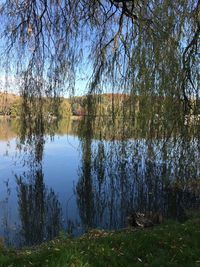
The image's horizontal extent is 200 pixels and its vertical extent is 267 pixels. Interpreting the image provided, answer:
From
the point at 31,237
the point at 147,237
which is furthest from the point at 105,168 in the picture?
the point at 147,237

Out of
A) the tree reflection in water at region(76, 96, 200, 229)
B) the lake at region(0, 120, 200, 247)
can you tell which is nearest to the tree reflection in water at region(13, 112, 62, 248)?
the lake at region(0, 120, 200, 247)

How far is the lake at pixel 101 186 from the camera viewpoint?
276 inches

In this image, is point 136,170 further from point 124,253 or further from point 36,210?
point 124,253

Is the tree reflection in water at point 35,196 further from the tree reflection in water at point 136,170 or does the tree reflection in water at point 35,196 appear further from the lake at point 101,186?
the tree reflection in water at point 136,170

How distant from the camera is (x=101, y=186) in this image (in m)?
9.35

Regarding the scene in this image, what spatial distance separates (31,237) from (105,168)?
373 cm

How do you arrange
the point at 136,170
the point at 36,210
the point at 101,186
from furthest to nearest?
1. the point at 136,170
2. the point at 101,186
3. the point at 36,210

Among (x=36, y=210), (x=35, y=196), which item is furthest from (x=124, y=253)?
(x=35, y=196)

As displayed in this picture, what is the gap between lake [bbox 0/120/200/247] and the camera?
23.0 ft

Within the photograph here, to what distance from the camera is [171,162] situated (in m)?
7.93

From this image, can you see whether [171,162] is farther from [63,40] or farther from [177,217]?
[63,40]

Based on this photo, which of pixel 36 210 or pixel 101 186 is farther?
pixel 101 186

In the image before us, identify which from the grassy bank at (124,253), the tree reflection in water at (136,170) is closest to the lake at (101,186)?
the tree reflection in water at (136,170)

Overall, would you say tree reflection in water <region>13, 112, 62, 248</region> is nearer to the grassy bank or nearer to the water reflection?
the water reflection
